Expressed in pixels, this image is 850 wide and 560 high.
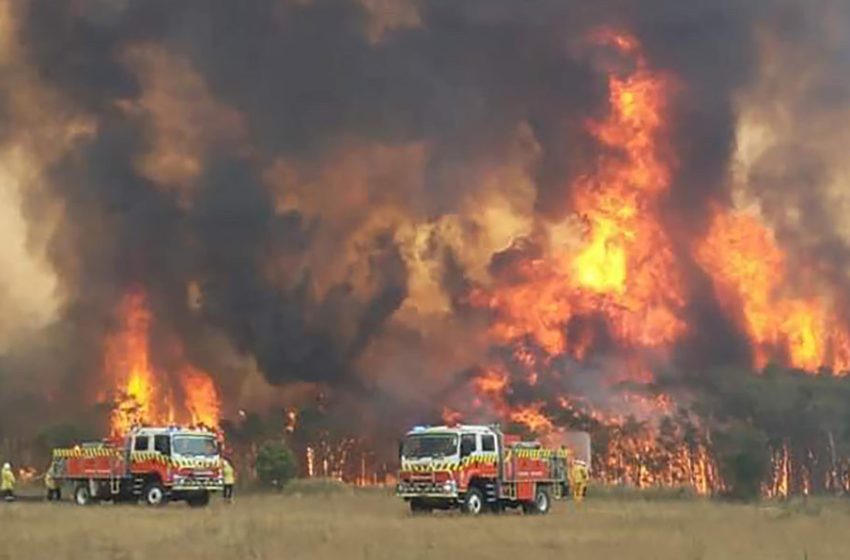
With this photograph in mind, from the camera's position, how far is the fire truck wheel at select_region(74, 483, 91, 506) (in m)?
43.1

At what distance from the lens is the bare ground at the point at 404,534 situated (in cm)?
2209

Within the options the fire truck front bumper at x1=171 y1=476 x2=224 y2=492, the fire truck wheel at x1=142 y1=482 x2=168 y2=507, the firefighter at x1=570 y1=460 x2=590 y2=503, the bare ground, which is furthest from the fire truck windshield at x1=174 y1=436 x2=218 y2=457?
the firefighter at x1=570 y1=460 x2=590 y2=503

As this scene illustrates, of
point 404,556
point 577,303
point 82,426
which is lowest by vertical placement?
point 404,556

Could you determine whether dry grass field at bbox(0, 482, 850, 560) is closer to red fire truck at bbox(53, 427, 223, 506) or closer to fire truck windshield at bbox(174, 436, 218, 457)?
red fire truck at bbox(53, 427, 223, 506)

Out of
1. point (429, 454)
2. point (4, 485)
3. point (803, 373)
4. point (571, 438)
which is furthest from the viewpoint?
point (803, 373)

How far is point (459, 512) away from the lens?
1399 inches

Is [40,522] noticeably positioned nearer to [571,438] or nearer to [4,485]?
[4,485]

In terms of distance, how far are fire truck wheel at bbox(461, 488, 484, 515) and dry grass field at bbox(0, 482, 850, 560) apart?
3.39ft

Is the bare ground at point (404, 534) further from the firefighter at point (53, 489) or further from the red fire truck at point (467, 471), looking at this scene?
the firefighter at point (53, 489)

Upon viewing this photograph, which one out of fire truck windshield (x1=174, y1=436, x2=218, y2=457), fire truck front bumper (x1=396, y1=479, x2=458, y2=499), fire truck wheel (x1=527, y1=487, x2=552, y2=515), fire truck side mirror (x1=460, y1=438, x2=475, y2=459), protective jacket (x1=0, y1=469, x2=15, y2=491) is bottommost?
fire truck wheel (x1=527, y1=487, x2=552, y2=515)

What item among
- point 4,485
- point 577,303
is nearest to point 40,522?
point 4,485

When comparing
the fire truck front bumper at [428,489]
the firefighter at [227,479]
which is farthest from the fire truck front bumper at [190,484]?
the fire truck front bumper at [428,489]

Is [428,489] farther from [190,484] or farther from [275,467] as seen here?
[275,467]

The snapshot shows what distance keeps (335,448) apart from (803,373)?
27217mm
